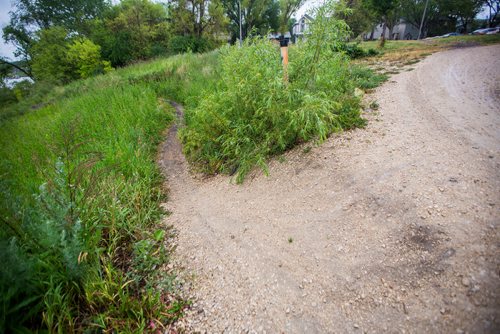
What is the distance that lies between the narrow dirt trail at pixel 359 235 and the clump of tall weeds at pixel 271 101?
37cm

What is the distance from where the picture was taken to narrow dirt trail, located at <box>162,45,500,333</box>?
171 centimetres

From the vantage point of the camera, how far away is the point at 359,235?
2299mm

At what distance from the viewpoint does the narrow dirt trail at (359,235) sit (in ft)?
5.62

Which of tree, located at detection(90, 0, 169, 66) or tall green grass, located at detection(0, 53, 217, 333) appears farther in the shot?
tree, located at detection(90, 0, 169, 66)

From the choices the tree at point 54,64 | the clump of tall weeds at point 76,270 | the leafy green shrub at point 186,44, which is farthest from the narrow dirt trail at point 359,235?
the tree at point 54,64

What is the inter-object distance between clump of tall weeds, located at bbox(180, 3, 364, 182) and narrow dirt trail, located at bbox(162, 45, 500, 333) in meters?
0.37

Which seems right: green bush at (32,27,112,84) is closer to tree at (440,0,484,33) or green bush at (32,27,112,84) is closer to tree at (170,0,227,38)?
tree at (170,0,227,38)

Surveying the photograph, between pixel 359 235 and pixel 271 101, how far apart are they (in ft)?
7.06

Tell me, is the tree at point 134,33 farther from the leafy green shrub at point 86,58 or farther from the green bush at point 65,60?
the leafy green shrub at point 86,58

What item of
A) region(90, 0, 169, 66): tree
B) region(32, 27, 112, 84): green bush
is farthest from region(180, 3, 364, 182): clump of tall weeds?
region(90, 0, 169, 66): tree

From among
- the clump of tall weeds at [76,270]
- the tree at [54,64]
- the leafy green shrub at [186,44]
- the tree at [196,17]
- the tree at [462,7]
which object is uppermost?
the tree at [462,7]

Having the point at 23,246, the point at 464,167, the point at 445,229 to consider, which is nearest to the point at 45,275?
the point at 23,246

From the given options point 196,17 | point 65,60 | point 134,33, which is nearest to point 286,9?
point 196,17

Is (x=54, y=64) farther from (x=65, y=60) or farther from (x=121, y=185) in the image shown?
(x=121, y=185)
